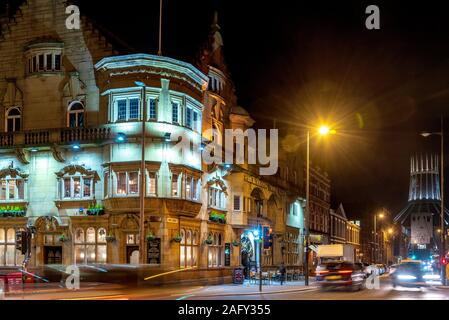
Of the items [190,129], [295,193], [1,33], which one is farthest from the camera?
[295,193]

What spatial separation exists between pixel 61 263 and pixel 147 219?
A: 6.94 m

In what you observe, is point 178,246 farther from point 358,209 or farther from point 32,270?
point 358,209

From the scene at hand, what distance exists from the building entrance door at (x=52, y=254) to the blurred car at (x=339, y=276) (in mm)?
17288

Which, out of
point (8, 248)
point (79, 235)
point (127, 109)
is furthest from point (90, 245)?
point (127, 109)

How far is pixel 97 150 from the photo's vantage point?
4253 centimetres

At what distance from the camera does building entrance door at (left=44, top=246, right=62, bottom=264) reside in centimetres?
4309

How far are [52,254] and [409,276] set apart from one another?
22686mm

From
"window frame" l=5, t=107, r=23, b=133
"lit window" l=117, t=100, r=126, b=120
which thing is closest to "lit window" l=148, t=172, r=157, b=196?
"lit window" l=117, t=100, r=126, b=120

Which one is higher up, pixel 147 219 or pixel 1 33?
pixel 1 33

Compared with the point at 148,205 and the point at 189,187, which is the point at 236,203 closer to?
the point at 189,187

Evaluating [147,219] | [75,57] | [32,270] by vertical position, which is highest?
[75,57]

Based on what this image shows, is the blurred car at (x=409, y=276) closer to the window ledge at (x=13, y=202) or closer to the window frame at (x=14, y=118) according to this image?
the window ledge at (x=13, y=202)
